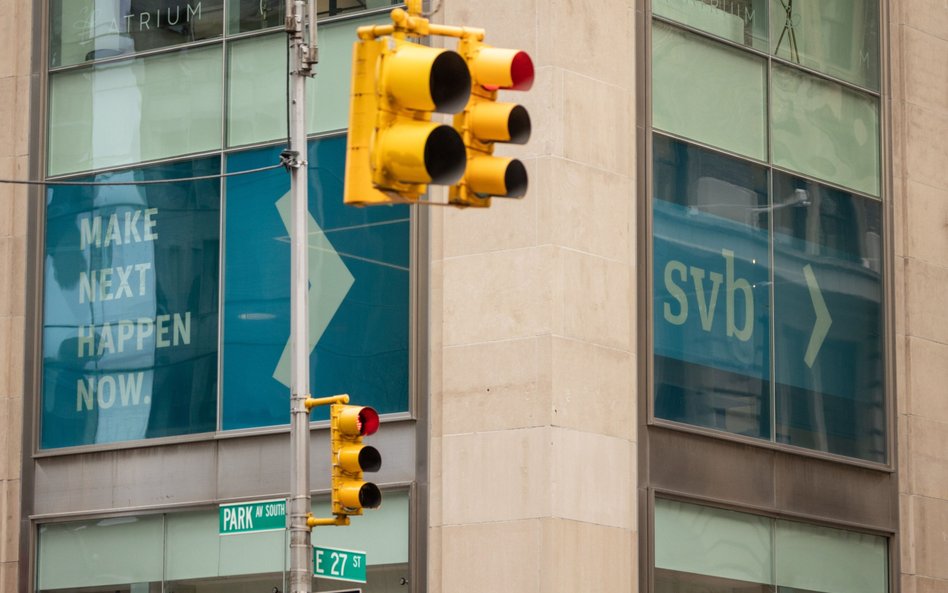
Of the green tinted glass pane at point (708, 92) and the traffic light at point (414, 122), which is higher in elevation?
the green tinted glass pane at point (708, 92)

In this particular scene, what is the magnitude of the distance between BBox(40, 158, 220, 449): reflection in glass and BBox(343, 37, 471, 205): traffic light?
1263cm

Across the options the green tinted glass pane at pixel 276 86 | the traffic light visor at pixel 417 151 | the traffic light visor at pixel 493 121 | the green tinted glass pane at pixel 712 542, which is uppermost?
the green tinted glass pane at pixel 276 86

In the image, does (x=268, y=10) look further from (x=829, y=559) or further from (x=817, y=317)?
(x=829, y=559)

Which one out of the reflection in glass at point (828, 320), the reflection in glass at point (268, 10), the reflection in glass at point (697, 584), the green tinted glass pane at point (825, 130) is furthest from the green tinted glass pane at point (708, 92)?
the reflection in glass at point (697, 584)

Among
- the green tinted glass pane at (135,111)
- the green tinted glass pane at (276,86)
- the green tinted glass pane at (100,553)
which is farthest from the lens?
the green tinted glass pane at (135,111)

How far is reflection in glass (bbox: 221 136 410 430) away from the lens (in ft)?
66.5

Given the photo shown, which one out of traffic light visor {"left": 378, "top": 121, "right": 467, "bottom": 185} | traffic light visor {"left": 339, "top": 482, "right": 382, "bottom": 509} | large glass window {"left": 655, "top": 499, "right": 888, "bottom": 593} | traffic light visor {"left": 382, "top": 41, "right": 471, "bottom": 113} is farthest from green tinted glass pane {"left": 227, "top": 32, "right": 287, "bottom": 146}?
traffic light visor {"left": 378, "top": 121, "right": 467, "bottom": 185}

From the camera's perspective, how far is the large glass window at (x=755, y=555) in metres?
20.2

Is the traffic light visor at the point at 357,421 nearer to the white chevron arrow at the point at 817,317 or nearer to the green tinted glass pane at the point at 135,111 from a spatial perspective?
the green tinted glass pane at the point at 135,111

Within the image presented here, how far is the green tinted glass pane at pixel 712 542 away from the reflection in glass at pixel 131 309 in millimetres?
5497

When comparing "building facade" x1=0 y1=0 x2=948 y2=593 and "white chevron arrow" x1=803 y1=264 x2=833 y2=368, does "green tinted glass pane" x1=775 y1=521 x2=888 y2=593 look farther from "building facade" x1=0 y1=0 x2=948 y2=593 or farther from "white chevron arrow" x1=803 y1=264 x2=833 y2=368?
"white chevron arrow" x1=803 y1=264 x2=833 y2=368

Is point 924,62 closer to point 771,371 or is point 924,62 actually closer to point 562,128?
point 771,371

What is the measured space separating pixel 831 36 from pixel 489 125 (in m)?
15.2

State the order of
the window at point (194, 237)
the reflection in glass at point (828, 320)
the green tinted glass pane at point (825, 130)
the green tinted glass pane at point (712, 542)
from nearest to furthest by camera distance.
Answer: the green tinted glass pane at point (712, 542), the window at point (194, 237), the reflection in glass at point (828, 320), the green tinted glass pane at point (825, 130)
